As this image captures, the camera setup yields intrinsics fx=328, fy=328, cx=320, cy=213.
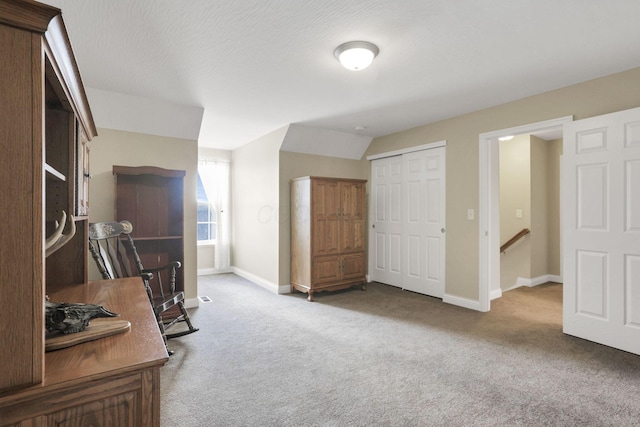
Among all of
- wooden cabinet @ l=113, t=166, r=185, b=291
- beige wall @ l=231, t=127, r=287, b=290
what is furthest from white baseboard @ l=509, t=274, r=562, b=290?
wooden cabinet @ l=113, t=166, r=185, b=291

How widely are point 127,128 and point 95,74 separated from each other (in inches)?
34.2

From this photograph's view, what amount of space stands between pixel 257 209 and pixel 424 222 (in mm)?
2594

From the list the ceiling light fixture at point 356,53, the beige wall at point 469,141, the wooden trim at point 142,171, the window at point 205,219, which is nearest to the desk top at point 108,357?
the ceiling light fixture at point 356,53

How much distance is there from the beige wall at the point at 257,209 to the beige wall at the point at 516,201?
136 inches

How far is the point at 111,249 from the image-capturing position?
9.83 ft

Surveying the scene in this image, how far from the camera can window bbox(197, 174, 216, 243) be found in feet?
19.9

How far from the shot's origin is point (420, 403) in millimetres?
2002

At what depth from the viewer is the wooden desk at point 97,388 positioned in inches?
31.0

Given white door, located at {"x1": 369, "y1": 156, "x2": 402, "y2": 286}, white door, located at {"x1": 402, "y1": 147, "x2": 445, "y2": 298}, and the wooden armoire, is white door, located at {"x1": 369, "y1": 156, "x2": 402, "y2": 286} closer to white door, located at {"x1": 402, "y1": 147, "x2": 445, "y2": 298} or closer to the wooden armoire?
white door, located at {"x1": 402, "y1": 147, "x2": 445, "y2": 298}

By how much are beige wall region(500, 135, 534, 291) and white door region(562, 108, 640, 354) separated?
202 centimetres

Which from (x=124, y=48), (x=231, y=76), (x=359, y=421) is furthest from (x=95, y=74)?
(x=359, y=421)

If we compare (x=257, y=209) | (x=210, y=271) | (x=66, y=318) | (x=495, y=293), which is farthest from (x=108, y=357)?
(x=210, y=271)

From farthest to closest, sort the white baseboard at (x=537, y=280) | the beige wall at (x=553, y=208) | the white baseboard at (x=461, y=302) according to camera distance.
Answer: the beige wall at (x=553, y=208) → the white baseboard at (x=537, y=280) → the white baseboard at (x=461, y=302)

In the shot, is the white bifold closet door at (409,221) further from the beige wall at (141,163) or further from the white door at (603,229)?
the beige wall at (141,163)
